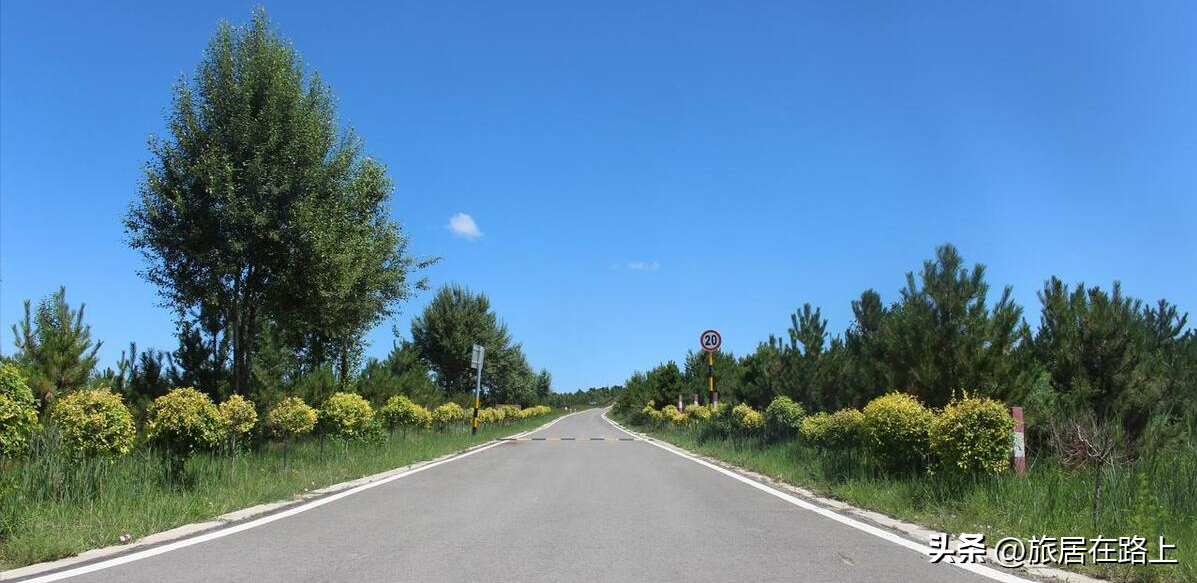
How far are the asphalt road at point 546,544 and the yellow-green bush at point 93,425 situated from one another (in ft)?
6.63

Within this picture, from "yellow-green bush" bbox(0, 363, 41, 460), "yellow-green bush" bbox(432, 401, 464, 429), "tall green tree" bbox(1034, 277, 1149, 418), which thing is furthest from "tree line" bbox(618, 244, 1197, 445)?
"yellow-green bush" bbox(432, 401, 464, 429)

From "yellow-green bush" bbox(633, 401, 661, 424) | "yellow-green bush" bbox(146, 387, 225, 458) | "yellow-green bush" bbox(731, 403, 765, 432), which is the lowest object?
"yellow-green bush" bbox(633, 401, 661, 424)

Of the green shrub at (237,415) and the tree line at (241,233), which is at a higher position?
the tree line at (241,233)

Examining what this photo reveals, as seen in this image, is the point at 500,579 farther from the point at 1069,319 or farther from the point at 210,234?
the point at 210,234

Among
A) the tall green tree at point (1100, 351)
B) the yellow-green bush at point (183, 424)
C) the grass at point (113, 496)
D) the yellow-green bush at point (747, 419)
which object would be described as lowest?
the grass at point (113, 496)

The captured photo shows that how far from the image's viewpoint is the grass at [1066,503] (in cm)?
598

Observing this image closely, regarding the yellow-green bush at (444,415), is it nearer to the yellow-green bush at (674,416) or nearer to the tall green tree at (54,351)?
the yellow-green bush at (674,416)

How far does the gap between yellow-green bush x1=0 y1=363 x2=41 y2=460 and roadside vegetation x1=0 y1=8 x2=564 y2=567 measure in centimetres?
2

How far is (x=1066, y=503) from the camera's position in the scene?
7.51m

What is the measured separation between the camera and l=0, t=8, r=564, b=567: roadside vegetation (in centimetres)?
786

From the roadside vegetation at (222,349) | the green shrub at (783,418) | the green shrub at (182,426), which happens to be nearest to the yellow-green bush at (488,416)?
the roadside vegetation at (222,349)

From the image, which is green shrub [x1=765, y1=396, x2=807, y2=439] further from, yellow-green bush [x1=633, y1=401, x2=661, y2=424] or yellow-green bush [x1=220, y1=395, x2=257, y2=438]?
yellow-green bush [x1=633, y1=401, x2=661, y2=424]

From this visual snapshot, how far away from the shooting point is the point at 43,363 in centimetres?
1207

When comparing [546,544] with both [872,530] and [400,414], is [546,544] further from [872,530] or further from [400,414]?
[400,414]
